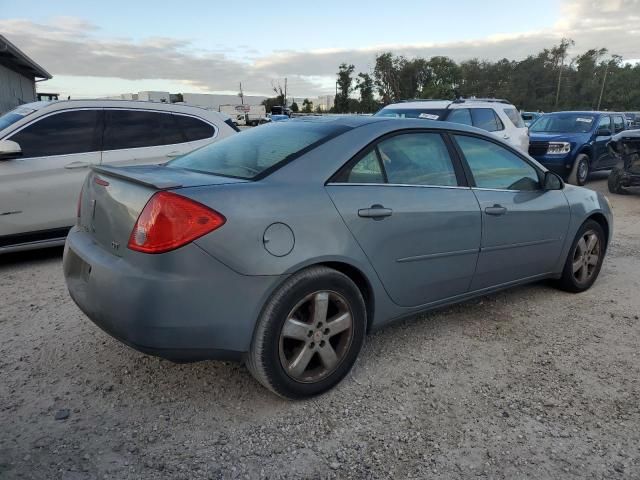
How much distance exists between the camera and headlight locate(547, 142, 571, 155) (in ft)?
38.0

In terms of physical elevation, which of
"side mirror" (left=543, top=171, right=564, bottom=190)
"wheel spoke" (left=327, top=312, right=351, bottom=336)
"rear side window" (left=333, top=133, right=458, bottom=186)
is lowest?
"wheel spoke" (left=327, top=312, right=351, bottom=336)

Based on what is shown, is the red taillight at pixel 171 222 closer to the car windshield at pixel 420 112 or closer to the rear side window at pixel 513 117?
the car windshield at pixel 420 112

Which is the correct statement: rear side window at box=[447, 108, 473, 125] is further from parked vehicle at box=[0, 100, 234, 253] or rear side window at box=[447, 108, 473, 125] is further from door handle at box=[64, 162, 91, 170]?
door handle at box=[64, 162, 91, 170]

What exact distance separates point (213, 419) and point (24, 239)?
3.53 meters

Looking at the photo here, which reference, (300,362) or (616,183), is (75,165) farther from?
(616,183)

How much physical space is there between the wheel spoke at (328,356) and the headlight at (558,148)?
10521mm

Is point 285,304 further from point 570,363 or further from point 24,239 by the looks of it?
point 24,239

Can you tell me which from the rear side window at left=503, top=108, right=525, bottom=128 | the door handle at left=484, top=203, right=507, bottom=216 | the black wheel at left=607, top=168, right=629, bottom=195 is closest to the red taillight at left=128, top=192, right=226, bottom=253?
the door handle at left=484, top=203, right=507, bottom=216

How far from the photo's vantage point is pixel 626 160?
1032 cm

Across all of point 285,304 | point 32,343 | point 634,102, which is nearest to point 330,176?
point 285,304

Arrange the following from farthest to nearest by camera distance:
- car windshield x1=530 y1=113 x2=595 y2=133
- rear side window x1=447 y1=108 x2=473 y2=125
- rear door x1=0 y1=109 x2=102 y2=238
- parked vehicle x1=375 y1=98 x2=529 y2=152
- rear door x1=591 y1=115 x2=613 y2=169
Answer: car windshield x1=530 y1=113 x2=595 y2=133, rear door x1=591 y1=115 x2=613 y2=169, parked vehicle x1=375 y1=98 x2=529 y2=152, rear side window x1=447 y1=108 x2=473 y2=125, rear door x1=0 y1=109 x2=102 y2=238

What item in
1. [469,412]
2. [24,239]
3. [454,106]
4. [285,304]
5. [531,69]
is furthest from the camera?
[531,69]

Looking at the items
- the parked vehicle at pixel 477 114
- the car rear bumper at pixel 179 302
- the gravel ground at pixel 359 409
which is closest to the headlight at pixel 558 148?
the parked vehicle at pixel 477 114

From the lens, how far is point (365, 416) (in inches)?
106
